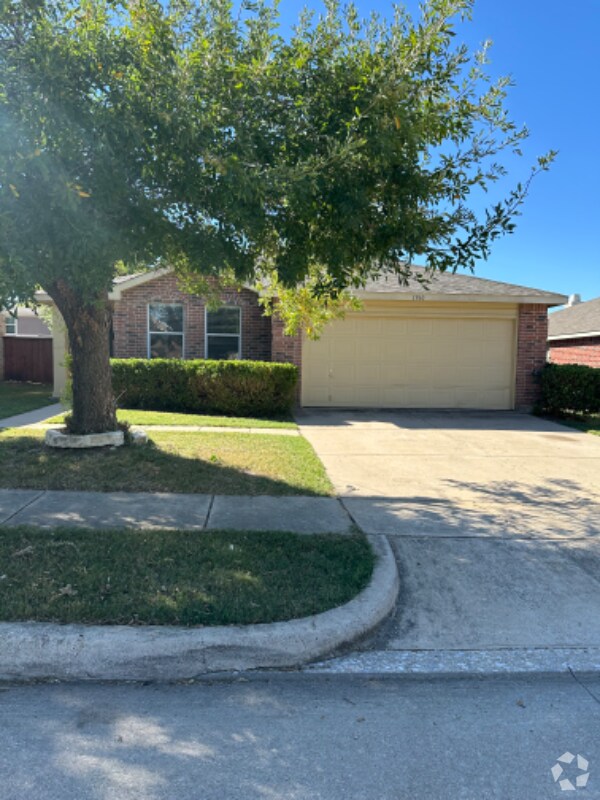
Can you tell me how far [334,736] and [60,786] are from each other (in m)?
1.19

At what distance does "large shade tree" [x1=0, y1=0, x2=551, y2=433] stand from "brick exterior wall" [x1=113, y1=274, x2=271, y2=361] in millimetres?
8388

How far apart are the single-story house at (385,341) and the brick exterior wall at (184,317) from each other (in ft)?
0.08

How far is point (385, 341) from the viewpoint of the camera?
46.0ft

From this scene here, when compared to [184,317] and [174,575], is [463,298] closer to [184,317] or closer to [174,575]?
[184,317]

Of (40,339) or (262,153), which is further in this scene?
(40,339)

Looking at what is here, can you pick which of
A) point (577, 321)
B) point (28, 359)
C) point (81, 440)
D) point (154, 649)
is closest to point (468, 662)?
point (154, 649)

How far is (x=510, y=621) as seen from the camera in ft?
12.6

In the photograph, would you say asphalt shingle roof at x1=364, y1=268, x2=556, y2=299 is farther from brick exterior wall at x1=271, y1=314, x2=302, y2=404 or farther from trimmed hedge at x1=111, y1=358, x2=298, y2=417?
trimmed hedge at x1=111, y1=358, x2=298, y2=417

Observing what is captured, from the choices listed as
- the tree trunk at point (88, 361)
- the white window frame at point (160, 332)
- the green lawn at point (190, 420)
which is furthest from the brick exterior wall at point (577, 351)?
the tree trunk at point (88, 361)

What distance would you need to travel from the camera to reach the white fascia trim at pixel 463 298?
43.5 feet

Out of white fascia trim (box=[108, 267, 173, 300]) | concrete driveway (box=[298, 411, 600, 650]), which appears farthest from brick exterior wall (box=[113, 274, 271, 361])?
concrete driveway (box=[298, 411, 600, 650])

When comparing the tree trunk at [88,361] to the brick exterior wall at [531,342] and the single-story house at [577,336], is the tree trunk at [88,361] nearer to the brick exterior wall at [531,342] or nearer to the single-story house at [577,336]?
the brick exterior wall at [531,342]

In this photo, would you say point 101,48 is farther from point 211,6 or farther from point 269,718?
point 269,718

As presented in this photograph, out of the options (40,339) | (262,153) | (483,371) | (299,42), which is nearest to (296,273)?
(262,153)
